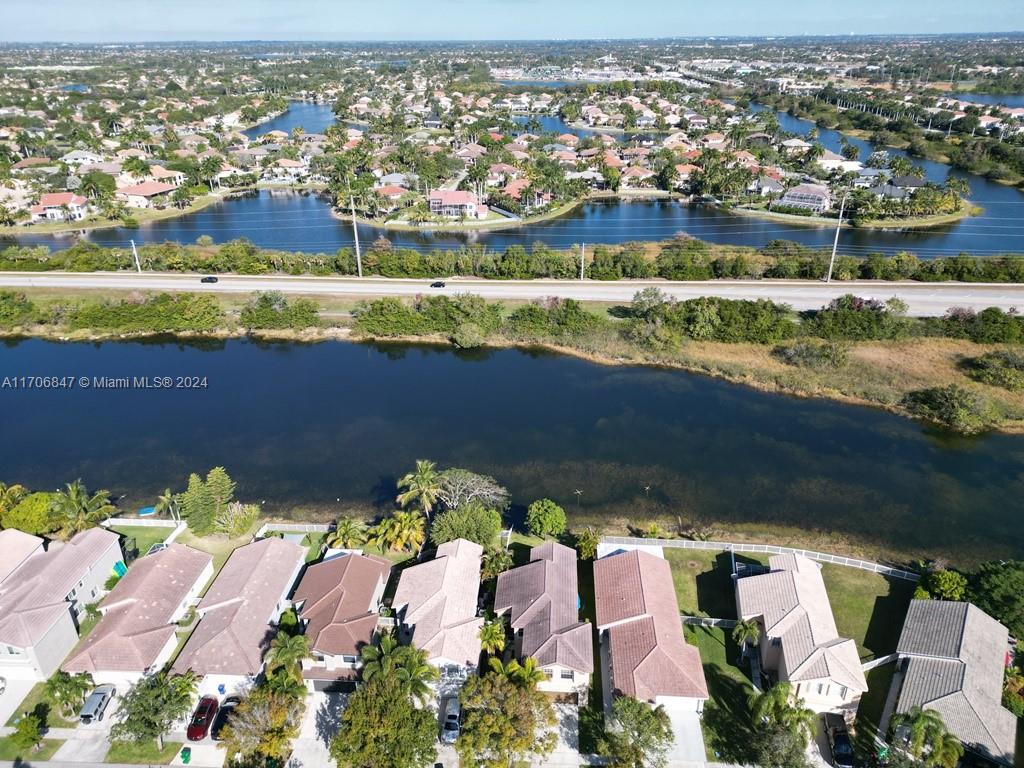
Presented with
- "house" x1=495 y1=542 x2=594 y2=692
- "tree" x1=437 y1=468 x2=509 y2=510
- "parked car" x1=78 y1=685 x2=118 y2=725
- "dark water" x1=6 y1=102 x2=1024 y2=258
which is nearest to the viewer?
"parked car" x1=78 y1=685 x2=118 y2=725

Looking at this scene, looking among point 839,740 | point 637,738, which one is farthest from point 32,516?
point 839,740

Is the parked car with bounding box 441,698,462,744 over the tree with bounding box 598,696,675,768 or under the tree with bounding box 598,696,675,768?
under

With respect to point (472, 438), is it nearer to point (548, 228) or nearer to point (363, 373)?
point (363, 373)

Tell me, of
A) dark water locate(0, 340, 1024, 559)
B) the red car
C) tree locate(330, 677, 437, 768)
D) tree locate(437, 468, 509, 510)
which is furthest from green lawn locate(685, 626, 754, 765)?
the red car

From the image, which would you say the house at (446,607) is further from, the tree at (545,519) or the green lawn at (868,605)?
the green lawn at (868,605)

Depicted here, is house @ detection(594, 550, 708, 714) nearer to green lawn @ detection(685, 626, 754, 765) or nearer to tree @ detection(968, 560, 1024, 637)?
green lawn @ detection(685, 626, 754, 765)

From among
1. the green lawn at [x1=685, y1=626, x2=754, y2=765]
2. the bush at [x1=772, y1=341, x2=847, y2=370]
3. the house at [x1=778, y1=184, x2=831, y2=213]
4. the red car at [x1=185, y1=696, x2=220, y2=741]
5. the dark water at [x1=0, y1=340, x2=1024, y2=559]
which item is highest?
the house at [x1=778, y1=184, x2=831, y2=213]
